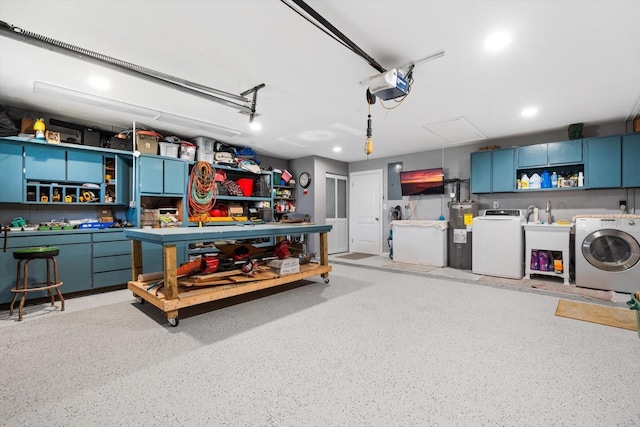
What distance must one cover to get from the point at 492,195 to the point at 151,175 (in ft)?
20.5

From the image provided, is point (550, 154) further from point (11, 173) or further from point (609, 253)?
point (11, 173)

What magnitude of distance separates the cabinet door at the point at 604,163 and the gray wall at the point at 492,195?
1.28 ft

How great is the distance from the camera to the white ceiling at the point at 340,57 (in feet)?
6.59

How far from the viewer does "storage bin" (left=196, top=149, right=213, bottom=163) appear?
5160 millimetres

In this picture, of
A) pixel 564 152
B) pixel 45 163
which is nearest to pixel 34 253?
pixel 45 163

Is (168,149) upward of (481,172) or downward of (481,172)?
upward

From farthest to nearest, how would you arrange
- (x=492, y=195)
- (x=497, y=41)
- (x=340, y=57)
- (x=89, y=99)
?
(x=492, y=195) < (x=89, y=99) < (x=340, y=57) < (x=497, y=41)

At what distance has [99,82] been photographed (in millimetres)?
3055

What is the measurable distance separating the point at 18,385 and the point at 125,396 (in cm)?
76

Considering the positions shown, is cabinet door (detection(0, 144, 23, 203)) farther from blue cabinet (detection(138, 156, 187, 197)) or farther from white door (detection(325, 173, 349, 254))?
white door (detection(325, 173, 349, 254))

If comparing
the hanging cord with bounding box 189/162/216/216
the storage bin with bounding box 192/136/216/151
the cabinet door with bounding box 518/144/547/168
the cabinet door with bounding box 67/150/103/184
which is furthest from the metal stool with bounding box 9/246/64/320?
the cabinet door with bounding box 518/144/547/168

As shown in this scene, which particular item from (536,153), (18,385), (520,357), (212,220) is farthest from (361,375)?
(536,153)

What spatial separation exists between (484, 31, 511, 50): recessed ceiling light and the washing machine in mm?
3182

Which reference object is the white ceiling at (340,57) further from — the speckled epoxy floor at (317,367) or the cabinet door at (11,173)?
the speckled epoxy floor at (317,367)
